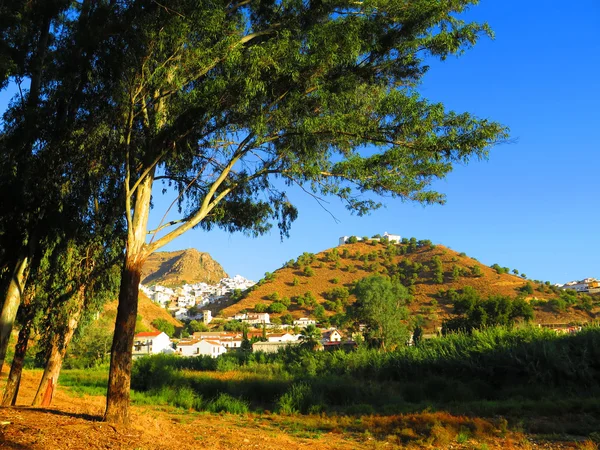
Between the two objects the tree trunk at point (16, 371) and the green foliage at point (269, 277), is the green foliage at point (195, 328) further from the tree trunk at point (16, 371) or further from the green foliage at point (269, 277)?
the tree trunk at point (16, 371)

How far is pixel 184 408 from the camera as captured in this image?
17.7 metres

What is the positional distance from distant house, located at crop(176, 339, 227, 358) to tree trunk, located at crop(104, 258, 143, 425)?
55563 millimetres

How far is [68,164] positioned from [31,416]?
4.26 metres

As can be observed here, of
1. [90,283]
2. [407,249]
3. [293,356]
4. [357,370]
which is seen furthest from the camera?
[407,249]

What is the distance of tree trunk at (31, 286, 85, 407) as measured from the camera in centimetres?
998

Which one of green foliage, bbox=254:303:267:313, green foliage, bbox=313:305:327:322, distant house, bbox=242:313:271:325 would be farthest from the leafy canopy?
green foliage, bbox=254:303:267:313

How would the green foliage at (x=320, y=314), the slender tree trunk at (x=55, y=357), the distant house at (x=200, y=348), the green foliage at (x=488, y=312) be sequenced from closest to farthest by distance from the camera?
the slender tree trunk at (x=55, y=357)
the green foliage at (x=488, y=312)
the distant house at (x=200, y=348)
the green foliage at (x=320, y=314)

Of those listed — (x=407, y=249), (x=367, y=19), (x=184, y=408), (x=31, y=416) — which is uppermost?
(x=407, y=249)

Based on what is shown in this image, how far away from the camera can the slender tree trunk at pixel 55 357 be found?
9.98 metres

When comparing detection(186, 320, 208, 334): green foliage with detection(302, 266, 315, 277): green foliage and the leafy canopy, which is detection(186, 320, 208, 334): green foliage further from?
the leafy canopy

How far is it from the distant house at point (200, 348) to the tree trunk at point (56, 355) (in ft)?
170

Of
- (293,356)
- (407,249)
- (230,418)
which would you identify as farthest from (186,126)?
(407,249)

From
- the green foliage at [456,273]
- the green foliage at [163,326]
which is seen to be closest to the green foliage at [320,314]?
the green foliage at [456,273]

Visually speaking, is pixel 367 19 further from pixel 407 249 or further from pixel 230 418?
pixel 407 249
